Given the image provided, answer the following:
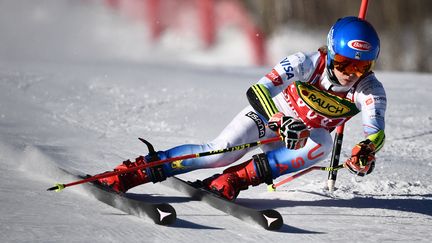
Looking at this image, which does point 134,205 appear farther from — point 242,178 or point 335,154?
point 335,154

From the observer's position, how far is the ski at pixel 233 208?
3.89 meters

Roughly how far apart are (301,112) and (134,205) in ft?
3.95

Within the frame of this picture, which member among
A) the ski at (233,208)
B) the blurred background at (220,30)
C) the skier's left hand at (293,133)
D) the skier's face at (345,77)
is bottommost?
the ski at (233,208)

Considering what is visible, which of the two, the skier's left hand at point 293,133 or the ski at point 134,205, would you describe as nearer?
the ski at point 134,205

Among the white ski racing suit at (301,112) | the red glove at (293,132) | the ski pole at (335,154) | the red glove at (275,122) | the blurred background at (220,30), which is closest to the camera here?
the red glove at (293,132)

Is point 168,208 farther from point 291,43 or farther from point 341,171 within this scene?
point 291,43

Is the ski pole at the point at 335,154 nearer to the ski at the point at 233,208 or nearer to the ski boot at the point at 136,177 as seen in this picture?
the ski at the point at 233,208

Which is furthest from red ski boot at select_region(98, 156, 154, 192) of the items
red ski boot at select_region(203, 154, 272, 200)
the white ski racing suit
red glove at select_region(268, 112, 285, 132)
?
red glove at select_region(268, 112, 285, 132)

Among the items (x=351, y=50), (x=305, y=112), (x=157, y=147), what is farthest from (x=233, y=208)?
(x=157, y=147)

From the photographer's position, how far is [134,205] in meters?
4.00

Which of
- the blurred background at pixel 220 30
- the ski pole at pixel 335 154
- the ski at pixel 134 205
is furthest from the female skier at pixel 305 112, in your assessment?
the blurred background at pixel 220 30

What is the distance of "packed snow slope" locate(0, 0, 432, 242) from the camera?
384 centimetres

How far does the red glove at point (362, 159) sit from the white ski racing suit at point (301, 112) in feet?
0.35

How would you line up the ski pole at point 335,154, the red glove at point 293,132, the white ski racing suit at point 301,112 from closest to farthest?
the red glove at point 293,132 < the white ski racing suit at point 301,112 < the ski pole at point 335,154
